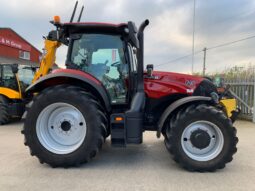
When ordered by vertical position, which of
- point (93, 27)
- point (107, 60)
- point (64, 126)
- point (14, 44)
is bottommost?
point (64, 126)

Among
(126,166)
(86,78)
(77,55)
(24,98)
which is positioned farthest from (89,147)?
(24,98)

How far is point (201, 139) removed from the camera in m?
5.00

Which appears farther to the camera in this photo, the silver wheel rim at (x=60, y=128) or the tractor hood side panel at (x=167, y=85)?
the tractor hood side panel at (x=167, y=85)

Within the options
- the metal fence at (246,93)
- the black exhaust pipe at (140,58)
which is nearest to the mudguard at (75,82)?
the black exhaust pipe at (140,58)

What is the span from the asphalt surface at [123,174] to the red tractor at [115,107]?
0.24m

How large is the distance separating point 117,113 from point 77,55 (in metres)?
1.26

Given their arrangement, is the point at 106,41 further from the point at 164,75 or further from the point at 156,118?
the point at 156,118

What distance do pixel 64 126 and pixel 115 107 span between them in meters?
0.94

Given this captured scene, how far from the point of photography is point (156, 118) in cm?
575

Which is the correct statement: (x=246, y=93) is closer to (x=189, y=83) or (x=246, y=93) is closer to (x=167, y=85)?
(x=189, y=83)

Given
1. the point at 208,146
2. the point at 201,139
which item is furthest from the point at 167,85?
the point at 208,146

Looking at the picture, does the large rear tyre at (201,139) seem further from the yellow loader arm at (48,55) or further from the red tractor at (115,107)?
the yellow loader arm at (48,55)

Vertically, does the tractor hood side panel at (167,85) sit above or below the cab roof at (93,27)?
below

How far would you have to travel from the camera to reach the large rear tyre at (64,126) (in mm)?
5039
